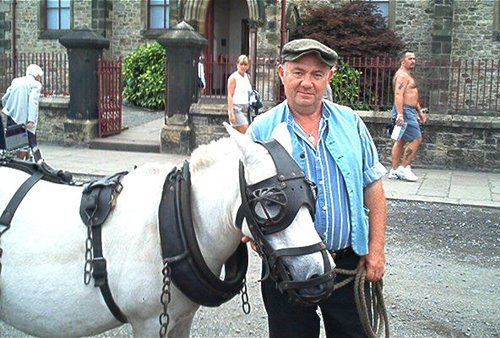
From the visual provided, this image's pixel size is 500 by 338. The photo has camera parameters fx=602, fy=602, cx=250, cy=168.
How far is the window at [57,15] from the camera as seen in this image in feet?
78.9

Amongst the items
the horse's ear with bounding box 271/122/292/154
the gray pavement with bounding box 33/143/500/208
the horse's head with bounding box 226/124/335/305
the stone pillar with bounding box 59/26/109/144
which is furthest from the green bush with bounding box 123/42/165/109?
the horse's head with bounding box 226/124/335/305

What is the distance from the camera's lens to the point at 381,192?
3012 millimetres

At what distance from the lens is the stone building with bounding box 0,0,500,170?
1202cm

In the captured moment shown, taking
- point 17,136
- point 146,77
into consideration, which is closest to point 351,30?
point 146,77

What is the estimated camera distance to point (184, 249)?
261 centimetres

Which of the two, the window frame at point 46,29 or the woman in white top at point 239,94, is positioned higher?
the window frame at point 46,29

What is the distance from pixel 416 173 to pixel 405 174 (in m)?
0.89

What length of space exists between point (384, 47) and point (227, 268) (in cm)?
1694

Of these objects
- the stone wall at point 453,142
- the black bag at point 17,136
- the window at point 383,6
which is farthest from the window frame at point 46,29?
the stone wall at point 453,142

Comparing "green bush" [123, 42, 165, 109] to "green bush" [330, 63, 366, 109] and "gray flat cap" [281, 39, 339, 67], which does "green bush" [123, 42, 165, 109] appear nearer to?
"green bush" [330, 63, 366, 109]

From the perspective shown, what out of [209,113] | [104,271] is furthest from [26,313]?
[209,113]

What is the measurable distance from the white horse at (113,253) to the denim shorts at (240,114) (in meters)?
8.70

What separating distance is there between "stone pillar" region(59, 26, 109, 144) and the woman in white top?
4172 millimetres

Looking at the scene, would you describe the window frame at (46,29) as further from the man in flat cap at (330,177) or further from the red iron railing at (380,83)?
the man in flat cap at (330,177)
